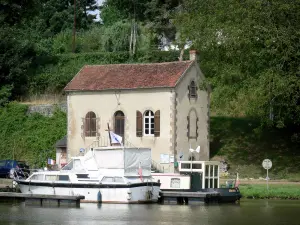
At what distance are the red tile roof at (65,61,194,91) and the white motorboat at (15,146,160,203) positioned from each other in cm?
1039

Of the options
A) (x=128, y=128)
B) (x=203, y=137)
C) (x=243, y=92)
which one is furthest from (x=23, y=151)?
(x=243, y=92)

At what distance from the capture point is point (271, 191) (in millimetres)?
51031

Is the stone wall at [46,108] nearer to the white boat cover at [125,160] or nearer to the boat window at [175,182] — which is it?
the white boat cover at [125,160]

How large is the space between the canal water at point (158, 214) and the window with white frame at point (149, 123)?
43.0ft

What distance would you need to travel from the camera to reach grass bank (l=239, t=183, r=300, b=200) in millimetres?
50469

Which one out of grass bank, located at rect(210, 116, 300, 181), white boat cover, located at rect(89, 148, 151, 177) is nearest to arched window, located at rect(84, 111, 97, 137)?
grass bank, located at rect(210, 116, 300, 181)

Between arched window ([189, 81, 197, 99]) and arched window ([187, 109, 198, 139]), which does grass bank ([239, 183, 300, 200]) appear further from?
arched window ([189, 81, 197, 99])

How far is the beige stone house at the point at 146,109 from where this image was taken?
2394 inches

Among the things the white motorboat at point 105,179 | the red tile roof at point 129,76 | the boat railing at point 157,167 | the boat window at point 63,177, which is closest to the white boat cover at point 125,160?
the white motorboat at point 105,179

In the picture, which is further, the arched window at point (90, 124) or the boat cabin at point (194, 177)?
the arched window at point (90, 124)

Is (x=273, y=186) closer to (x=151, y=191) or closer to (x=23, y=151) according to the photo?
(x=151, y=191)

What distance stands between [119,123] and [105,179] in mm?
13349

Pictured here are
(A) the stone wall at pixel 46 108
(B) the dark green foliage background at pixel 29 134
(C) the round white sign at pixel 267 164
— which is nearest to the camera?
(C) the round white sign at pixel 267 164

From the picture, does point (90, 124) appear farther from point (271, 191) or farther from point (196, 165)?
point (271, 191)
